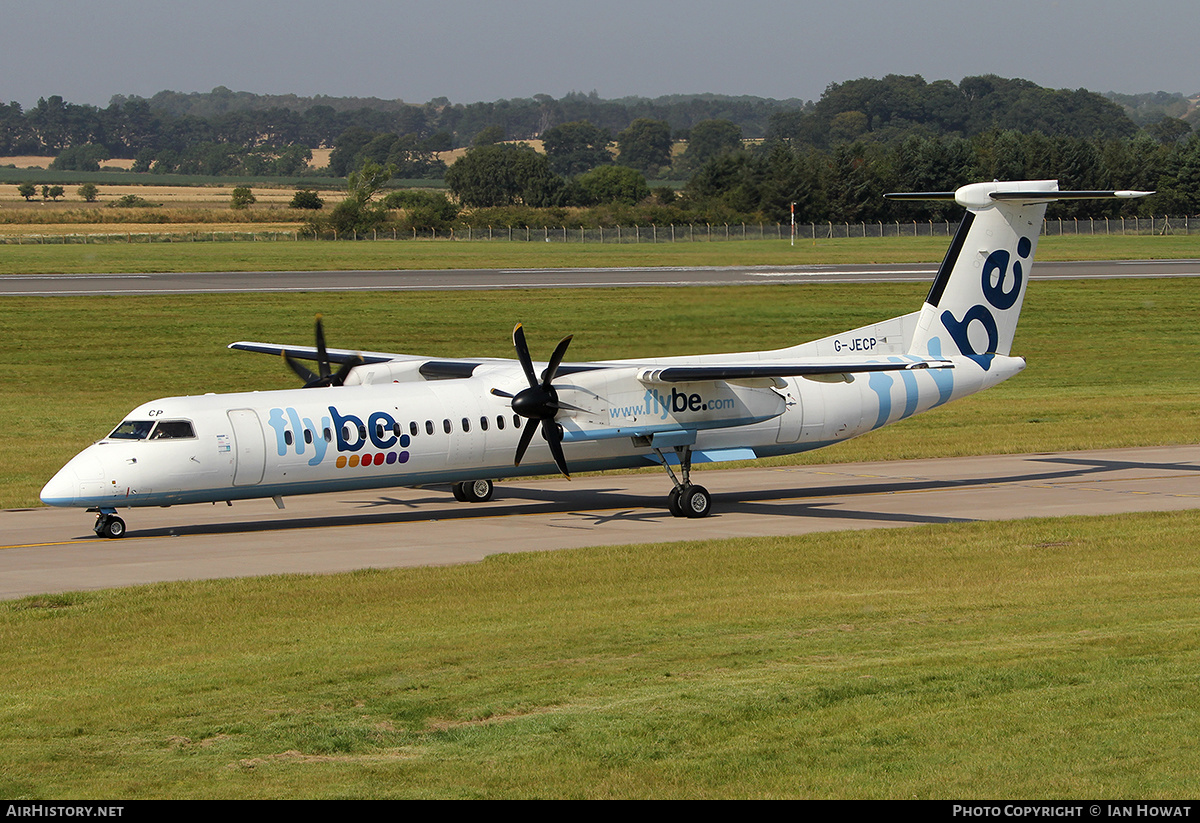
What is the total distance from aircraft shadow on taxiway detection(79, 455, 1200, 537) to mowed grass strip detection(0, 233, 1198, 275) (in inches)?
1986

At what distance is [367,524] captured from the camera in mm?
26625

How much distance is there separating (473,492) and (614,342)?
50.6 ft

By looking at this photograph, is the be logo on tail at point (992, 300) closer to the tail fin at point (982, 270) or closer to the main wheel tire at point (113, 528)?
the tail fin at point (982, 270)

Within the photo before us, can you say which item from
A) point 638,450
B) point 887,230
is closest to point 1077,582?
point 638,450

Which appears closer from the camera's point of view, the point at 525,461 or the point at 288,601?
the point at 288,601

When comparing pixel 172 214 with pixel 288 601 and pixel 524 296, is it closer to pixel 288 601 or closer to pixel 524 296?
pixel 524 296

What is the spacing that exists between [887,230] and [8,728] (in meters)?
108

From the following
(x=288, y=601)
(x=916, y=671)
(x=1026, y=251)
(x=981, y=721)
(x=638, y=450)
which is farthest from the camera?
(x=1026, y=251)

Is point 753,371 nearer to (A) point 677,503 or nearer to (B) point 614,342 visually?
(A) point 677,503

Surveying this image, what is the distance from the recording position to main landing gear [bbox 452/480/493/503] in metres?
29.7

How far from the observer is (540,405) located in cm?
2594

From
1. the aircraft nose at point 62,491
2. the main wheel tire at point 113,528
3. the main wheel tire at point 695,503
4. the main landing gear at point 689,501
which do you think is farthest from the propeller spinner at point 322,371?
the main wheel tire at point 695,503

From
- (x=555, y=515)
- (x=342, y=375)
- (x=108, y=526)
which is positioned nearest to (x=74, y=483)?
(x=108, y=526)
